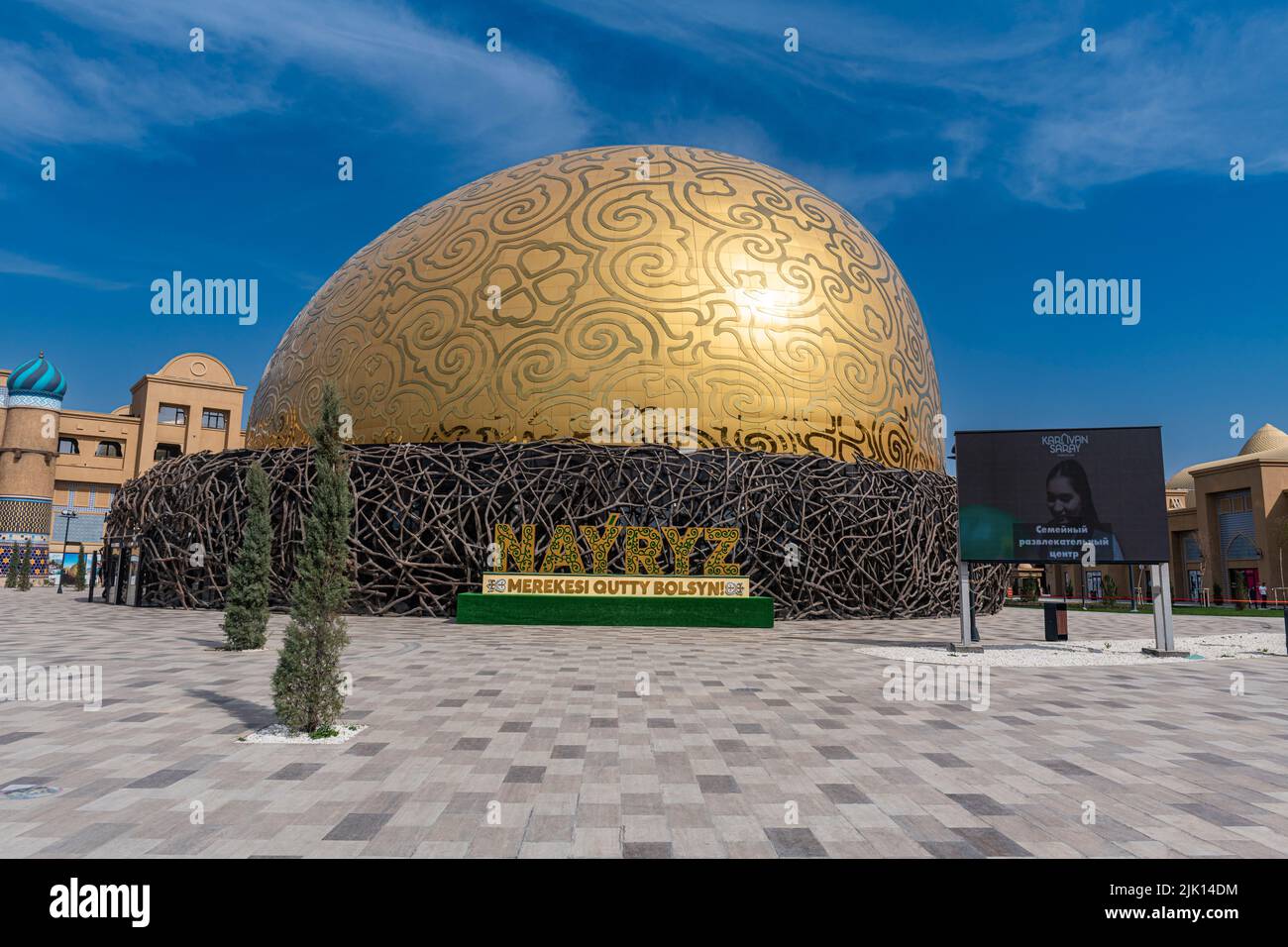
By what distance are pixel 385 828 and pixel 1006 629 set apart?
62.9 ft

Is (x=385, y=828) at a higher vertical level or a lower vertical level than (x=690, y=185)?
lower

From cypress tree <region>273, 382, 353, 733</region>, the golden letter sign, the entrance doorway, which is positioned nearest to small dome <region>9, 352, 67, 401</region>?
the golden letter sign

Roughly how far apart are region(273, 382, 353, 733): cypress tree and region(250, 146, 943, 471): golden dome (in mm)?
13522

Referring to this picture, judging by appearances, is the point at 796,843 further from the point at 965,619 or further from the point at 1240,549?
the point at 1240,549

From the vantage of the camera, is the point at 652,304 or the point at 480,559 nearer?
the point at 480,559

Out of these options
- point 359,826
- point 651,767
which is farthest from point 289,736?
point 651,767

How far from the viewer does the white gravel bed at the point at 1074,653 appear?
1245cm

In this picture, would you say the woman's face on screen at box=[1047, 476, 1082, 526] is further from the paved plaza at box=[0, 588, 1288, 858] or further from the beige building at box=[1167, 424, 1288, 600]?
the beige building at box=[1167, 424, 1288, 600]

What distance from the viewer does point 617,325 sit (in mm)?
21016

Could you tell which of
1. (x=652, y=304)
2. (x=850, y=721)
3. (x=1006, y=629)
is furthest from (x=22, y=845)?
(x=1006, y=629)

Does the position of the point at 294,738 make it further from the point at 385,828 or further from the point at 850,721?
the point at 850,721

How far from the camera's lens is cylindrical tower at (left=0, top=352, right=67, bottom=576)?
161 feet

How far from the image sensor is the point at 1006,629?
19469 mm
